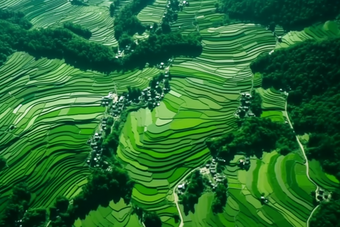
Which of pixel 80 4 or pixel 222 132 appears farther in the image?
pixel 80 4

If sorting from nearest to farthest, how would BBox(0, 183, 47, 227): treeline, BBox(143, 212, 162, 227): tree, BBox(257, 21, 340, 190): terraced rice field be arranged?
1. BBox(143, 212, 162, 227): tree
2. BBox(0, 183, 47, 227): treeline
3. BBox(257, 21, 340, 190): terraced rice field

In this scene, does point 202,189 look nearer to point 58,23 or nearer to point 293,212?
point 293,212

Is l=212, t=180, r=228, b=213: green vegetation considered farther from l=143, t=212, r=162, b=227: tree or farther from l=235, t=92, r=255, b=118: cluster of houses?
l=235, t=92, r=255, b=118: cluster of houses

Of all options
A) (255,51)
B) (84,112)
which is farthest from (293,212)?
(84,112)

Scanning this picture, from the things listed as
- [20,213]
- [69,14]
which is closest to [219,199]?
[20,213]

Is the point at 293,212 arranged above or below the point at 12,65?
below

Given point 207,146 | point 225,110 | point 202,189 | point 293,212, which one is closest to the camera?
point 293,212

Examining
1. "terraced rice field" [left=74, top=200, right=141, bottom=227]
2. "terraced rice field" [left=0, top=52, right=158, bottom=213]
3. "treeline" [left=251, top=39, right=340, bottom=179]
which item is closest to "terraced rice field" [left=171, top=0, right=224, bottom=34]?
"terraced rice field" [left=0, top=52, right=158, bottom=213]

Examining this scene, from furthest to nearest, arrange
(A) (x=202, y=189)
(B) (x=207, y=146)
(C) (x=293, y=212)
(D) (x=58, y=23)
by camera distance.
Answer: (D) (x=58, y=23), (B) (x=207, y=146), (A) (x=202, y=189), (C) (x=293, y=212)
